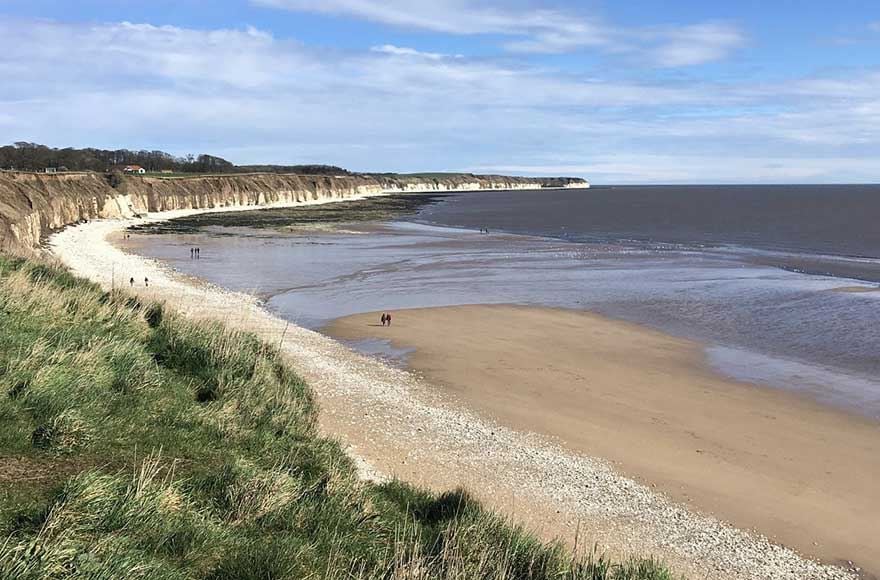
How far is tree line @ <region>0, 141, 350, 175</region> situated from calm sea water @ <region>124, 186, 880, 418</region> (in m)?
43.4

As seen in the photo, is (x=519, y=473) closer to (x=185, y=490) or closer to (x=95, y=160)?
(x=185, y=490)

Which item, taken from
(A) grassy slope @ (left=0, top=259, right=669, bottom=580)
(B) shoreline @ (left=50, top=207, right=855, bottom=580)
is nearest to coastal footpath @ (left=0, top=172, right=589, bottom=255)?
(B) shoreline @ (left=50, top=207, right=855, bottom=580)

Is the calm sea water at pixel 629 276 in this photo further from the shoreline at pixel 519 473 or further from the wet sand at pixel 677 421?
the shoreline at pixel 519 473

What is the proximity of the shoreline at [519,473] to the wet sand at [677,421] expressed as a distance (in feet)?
1.97

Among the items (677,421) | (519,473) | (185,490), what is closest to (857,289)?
(677,421)

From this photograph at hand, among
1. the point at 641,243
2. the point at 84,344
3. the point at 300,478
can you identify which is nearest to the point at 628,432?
the point at 300,478

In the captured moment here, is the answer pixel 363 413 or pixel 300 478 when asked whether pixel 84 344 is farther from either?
pixel 363 413

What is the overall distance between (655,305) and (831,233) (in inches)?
1879

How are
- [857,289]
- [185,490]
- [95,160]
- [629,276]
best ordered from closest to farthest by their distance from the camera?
[185,490] → [857,289] → [629,276] → [95,160]

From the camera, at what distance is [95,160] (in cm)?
12569

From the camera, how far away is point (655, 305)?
29.4 m

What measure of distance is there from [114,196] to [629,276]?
58.5 m

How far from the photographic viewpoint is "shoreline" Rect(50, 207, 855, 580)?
31.1 ft

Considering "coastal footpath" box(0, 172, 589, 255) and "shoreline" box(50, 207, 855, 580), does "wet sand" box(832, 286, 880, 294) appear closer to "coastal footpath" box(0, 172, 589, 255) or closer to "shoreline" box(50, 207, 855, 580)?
"shoreline" box(50, 207, 855, 580)
